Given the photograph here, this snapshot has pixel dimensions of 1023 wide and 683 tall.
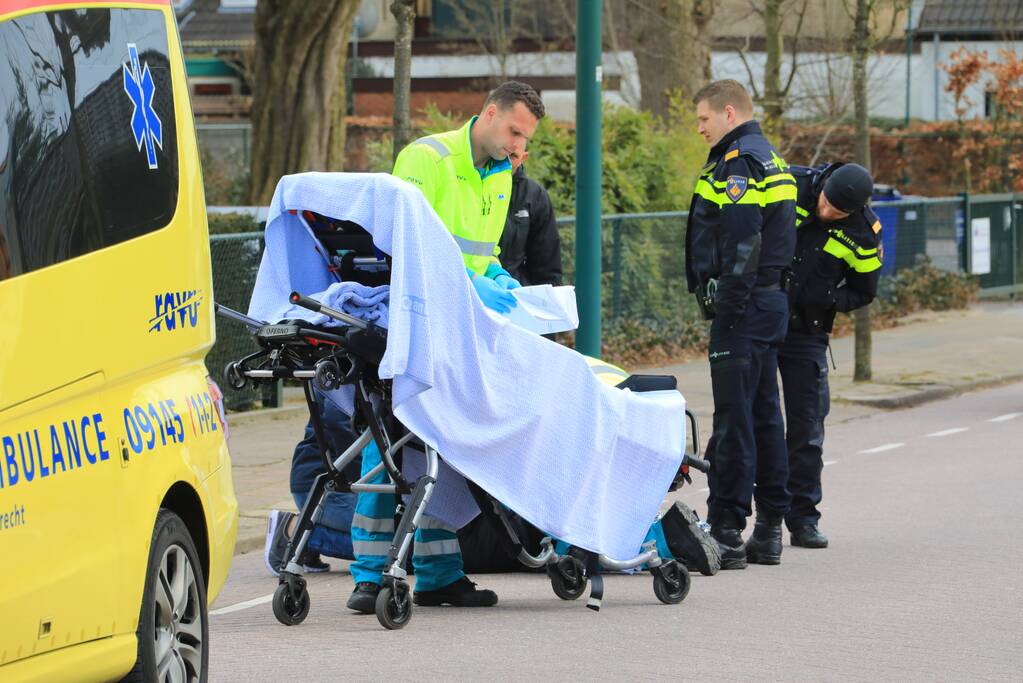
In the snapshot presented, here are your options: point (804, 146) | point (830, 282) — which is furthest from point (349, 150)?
point (830, 282)

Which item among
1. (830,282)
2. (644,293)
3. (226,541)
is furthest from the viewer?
(644,293)

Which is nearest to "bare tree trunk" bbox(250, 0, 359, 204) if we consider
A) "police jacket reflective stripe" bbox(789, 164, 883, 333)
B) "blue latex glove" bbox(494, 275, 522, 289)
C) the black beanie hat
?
"police jacket reflective stripe" bbox(789, 164, 883, 333)

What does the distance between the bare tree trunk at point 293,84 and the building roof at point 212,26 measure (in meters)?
33.2

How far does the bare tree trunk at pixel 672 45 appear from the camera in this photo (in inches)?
958

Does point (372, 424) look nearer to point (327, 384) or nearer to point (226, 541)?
point (327, 384)

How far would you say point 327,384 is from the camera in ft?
22.7

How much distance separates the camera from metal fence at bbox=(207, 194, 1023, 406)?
14266 millimetres

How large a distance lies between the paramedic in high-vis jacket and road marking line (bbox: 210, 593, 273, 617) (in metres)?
0.70

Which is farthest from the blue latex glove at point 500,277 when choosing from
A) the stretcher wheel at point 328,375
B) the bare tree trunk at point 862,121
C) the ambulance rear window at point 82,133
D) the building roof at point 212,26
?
the building roof at point 212,26

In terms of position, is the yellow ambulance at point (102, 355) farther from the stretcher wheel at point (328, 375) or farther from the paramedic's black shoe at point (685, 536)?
the paramedic's black shoe at point (685, 536)

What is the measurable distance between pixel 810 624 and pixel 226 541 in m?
2.62

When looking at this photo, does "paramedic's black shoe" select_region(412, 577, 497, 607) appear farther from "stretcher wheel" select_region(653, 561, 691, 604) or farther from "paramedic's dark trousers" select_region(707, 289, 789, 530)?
"paramedic's dark trousers" select_region(707, 289, 789, 530)

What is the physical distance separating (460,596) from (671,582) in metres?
0.90

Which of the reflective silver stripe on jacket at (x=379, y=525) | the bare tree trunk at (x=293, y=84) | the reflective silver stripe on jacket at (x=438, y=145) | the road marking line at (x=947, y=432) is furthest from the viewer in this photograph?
the bare tree trunk at (x=293, y=84)
